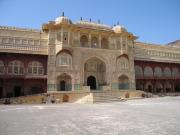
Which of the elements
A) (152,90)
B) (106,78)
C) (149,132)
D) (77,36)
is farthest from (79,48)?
(149,132)

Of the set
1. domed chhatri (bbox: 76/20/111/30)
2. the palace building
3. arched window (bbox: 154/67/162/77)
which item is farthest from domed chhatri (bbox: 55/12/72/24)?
arched window (bbox: 154/67/162/77)

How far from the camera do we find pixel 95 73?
27.8 m

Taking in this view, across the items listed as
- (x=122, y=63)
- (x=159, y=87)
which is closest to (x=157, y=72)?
(x=159, y=87)

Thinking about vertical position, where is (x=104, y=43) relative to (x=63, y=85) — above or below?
above

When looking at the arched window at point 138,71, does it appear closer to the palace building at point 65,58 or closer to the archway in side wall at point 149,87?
the palace building at point 65,58

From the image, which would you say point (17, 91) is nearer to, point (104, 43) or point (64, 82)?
point (64, 82)

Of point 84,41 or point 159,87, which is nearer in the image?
point 84,41

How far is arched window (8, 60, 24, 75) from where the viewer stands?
22859mm

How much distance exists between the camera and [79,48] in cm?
2517

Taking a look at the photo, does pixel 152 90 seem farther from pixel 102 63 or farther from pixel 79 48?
pixel 79 48

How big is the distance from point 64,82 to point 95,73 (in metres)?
5.24

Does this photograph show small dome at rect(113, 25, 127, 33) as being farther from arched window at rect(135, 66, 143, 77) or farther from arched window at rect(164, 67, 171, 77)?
arched window at rect(164, 67, 171, 77)

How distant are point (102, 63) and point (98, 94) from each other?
245 inches

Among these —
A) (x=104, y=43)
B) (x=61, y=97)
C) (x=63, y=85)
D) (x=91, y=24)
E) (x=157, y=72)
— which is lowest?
(x=61, y=97)
